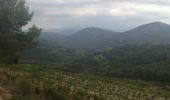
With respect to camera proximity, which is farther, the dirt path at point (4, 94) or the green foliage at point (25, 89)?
the green foliage at point (25, 89)

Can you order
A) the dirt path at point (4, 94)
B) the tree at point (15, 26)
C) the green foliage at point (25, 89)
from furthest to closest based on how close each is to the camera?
the tree at point (15, 26) < the green foliage at point (25, 89) < the dirt path at point (4, 94)

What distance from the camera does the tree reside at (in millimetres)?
35438

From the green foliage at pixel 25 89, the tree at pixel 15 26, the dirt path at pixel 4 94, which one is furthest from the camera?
the tree at pixel 15 26

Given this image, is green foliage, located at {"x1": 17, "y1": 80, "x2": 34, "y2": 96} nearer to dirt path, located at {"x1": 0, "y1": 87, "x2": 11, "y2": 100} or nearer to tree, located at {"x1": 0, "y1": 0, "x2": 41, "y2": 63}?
dirt path, located at {"x1": 0, "y1": 87, "x2": 11, "y2": 100}

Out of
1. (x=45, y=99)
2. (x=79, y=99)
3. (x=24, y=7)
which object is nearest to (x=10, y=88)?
(x=45, y=99)

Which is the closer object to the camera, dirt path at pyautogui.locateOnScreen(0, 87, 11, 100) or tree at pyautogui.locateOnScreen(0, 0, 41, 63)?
dirt path at pyautogui.locateOnScreen(0, 87, 11, 100)

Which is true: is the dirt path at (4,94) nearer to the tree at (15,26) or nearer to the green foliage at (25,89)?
the green foliage at (25,89)

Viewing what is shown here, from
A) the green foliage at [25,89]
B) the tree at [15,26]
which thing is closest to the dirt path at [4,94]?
the green foliage at [25,89]

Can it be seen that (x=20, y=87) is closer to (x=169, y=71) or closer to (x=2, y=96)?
(x=2, y=96)

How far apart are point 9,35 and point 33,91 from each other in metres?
15.5

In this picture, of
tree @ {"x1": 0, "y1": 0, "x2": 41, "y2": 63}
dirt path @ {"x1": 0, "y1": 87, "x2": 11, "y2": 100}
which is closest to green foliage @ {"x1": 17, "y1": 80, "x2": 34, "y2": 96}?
dirt path @ {"x1": 0, "y1": 87, "x2": 11, "y2": 100}

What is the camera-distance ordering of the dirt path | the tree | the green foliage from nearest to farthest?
the dirt path, the green foliage, the tree

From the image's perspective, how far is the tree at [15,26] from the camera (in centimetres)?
3544

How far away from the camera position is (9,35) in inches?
1348
